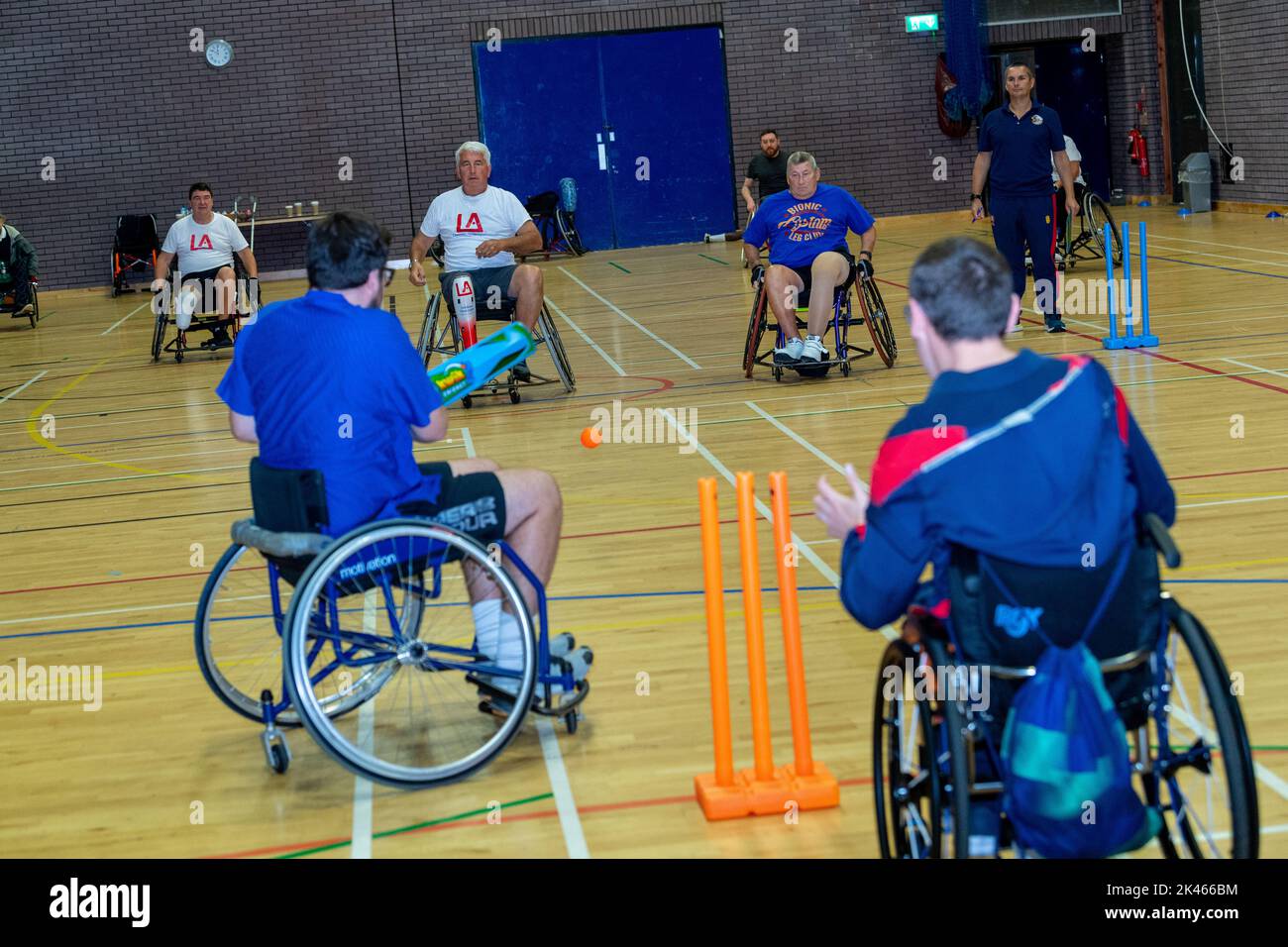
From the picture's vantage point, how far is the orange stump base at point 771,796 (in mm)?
2732

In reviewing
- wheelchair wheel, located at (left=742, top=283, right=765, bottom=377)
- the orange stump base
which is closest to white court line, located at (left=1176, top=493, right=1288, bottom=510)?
the orange stump base

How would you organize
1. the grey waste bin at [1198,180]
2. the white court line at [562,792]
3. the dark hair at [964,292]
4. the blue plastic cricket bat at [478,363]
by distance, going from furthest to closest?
the grey waste bin at [1198,180], the blue plastic cricket bat at [478,363], the white court line at [562,792], the dark hair at [964,292]

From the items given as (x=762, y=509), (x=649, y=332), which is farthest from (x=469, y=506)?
(x=649, y=332)

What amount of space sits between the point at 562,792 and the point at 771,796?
1.40ft

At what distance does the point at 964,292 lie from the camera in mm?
2098

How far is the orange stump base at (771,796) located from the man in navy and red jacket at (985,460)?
0.68 meters

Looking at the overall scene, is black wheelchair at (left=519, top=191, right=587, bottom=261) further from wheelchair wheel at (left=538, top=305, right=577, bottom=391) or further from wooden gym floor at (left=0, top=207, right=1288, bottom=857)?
wheelchair wheel at (left=538, top=305, right=577, bottom=391)

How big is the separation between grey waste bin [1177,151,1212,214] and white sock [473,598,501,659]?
14.2m

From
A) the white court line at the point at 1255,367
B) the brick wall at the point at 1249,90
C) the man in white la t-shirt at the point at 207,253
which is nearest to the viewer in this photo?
the white court line at the point at 1255,367

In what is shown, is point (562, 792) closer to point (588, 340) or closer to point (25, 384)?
point (588, 340)

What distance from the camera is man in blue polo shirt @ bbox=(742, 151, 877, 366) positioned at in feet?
24.0

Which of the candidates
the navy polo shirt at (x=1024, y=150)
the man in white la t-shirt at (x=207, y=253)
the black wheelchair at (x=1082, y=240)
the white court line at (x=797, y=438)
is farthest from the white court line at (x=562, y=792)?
the black wheelchair at (x=1082, y=240)

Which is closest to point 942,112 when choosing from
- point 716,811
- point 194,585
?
point 194,585

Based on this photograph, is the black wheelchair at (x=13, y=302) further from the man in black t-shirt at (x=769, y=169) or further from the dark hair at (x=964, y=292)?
the dark hair at (x=964, y=292)
